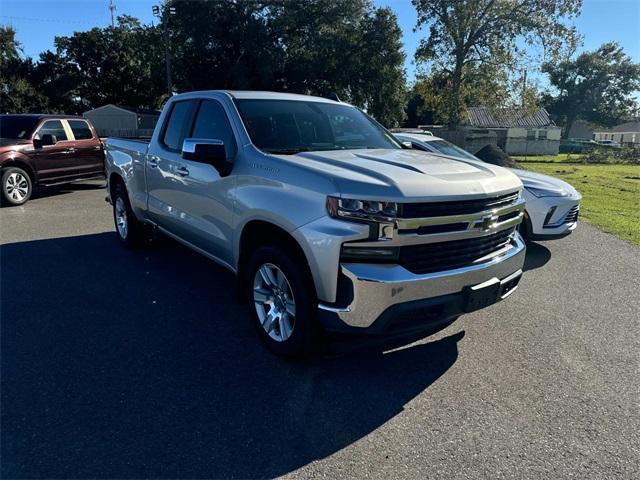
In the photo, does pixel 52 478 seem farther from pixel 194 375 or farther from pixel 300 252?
pixel 300 252

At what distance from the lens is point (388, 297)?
2865 millimetres

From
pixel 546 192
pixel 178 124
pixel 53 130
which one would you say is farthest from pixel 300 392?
pixel 53 130

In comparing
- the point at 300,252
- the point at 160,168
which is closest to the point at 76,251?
the point at 160,168

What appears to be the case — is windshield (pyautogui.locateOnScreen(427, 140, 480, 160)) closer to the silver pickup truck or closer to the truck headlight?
the silver pickup truck

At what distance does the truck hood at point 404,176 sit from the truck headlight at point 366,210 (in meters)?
0.04

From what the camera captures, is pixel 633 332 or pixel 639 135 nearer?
pixel 633 332

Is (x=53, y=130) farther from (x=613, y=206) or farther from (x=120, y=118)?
(x=120, y=118)

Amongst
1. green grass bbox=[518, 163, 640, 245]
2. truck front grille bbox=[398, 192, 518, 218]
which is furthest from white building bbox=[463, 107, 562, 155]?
truck front grille bbox=[398, 192, 518, 218]

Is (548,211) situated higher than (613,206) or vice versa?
(548,211)

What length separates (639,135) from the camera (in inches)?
3556

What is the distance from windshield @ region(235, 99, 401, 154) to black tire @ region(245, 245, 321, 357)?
0.91m

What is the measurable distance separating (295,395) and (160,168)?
122 inches

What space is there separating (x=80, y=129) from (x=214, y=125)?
8.99 metres

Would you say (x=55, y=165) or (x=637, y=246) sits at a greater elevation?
(x=55, y=165)
